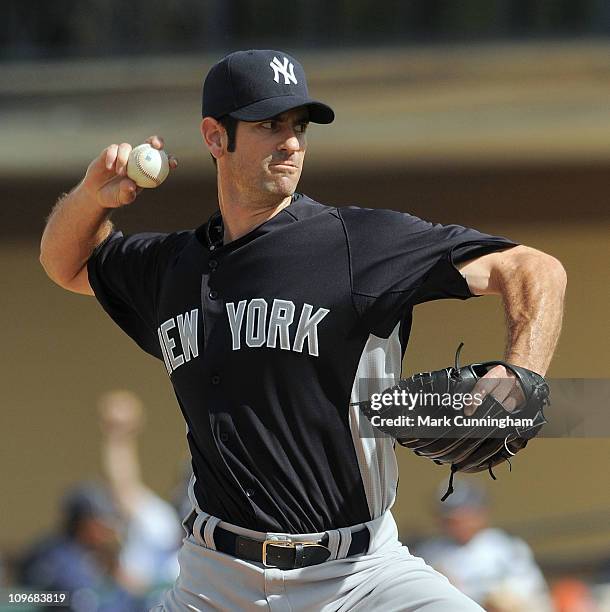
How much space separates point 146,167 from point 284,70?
0.49m

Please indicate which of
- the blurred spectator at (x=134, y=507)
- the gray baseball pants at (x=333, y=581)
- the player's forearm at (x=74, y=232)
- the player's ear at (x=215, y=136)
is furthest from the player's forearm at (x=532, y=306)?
the blurred spectator at (x=134, y=507)

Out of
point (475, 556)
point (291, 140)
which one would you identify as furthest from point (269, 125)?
point (475, 556)

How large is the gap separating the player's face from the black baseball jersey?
0.10 meters

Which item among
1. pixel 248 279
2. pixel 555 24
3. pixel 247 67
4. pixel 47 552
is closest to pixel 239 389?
pixel 248 279

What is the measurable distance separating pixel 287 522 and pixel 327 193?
563 centimetres

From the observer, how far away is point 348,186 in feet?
27.7

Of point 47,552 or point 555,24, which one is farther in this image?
point 555,24

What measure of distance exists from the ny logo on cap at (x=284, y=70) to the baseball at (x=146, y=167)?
44cm

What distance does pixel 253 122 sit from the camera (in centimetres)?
309

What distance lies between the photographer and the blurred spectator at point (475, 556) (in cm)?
Result: 565


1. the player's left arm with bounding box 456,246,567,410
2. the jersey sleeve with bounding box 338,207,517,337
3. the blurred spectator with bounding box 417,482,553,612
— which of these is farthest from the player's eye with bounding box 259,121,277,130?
the blurred spectator with bounding box 417,482,553,612

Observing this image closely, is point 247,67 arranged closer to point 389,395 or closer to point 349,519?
point 389,395

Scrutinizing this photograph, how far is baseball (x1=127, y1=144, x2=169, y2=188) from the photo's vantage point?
3.38 metres

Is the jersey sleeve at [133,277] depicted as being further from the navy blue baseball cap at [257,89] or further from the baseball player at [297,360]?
the navy blue baseball cap at [257,89]
